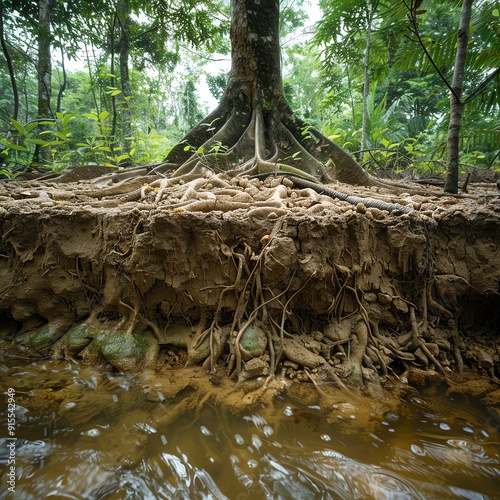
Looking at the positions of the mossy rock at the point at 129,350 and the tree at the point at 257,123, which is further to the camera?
the tree at the point at 257,123

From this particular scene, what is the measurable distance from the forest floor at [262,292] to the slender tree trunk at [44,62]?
451 centimetres

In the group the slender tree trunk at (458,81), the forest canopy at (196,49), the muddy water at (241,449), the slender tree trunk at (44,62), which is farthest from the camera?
the slender tree trunk at (44,62)

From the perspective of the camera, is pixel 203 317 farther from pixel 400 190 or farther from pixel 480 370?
pixel 400 190

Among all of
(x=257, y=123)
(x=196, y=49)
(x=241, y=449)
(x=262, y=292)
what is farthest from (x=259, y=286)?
(x=196, y=49)

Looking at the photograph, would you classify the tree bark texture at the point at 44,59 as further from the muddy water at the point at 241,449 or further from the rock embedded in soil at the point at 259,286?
the muddy water at the point at 241,449

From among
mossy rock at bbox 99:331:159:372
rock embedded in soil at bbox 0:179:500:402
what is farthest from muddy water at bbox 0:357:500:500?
rock embedded in soil at bbox 0:179:500:402

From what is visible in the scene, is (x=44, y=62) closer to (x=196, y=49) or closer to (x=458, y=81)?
(x=196, y=49)

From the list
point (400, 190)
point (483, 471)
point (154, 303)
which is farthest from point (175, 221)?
point (400, 190)

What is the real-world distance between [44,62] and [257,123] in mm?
5728

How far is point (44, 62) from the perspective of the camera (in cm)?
605

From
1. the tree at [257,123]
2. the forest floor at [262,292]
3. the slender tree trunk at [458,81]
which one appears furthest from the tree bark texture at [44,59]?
the slender tree trunk at [458,81]

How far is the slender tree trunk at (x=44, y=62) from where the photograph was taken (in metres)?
5.72

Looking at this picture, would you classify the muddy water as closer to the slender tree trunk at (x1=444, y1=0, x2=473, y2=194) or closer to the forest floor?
the forest floor

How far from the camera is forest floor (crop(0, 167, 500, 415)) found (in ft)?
7.32
